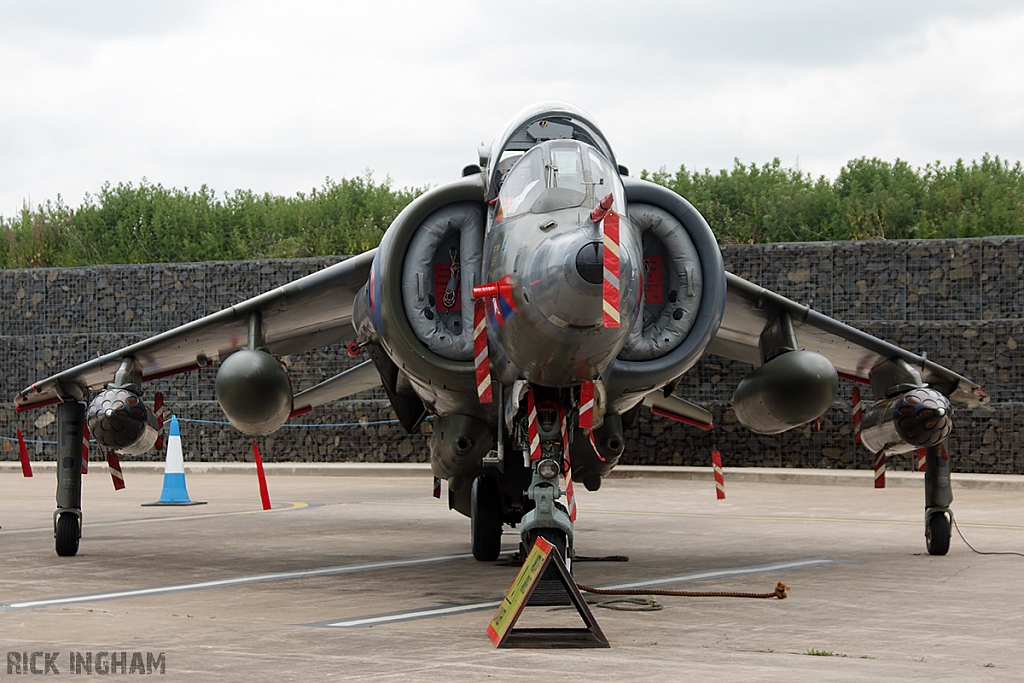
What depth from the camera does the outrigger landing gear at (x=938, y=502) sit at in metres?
11.8

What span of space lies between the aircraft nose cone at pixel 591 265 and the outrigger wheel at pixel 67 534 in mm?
7492

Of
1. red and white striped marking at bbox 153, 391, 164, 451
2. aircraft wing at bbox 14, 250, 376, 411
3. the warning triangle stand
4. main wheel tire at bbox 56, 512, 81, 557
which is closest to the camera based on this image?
the warning triangle stand

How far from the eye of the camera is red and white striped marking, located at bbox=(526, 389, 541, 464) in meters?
7.86

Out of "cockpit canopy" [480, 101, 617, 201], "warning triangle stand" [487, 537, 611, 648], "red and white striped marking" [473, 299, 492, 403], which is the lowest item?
"warning triangle stand" [487, 537, 611, 648]

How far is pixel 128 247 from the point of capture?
3669 centimetres

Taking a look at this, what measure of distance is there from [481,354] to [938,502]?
590 centimetres

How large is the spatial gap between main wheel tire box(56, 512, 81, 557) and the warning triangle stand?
21.4 feet

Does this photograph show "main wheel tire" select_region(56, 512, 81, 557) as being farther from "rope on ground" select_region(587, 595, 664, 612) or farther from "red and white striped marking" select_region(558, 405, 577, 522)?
"red and white striped marking" select_region(558, 405, 577, 522)

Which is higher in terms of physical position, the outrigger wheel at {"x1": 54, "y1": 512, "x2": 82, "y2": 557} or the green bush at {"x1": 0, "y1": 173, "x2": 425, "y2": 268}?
the green bush at {"x1": 0, "y1": 173, "x2": 425, "y2": 268}

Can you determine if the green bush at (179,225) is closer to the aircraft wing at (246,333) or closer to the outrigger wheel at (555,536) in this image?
the aircraft wing at (246,333)

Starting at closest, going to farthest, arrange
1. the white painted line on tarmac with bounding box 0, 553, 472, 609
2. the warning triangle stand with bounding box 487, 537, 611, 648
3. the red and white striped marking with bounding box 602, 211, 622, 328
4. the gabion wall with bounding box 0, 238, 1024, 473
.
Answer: the red and white striped marking with bounding box 602, 211, 622, 328
the warning triangle stand with bounding box 487, 537, 611, 648
the white painted line on tarmac with bounding box 0, 553, 472, 609
the gabion wall with bounding box 0, 238, 1024, 473

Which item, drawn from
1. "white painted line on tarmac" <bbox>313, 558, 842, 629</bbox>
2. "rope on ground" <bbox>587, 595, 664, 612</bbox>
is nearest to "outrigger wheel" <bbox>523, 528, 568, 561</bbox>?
"rope on ground" <bbox>587, 595, 664, 612</bbox>

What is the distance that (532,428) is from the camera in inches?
312

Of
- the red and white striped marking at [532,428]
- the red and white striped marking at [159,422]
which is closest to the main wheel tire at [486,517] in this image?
the red and white striped marking at [159,422]
